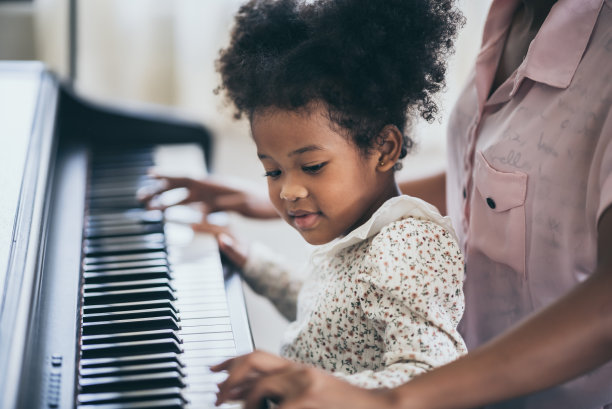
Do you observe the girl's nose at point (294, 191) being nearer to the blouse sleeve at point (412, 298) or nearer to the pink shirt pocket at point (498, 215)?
the blouse sleeve at point (412, 298)

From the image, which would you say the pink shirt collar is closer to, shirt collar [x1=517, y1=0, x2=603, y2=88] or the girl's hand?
shirt collar [x1=517, y1=0, x2=603, y2=88]

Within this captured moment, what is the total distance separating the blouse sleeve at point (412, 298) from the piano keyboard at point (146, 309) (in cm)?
21

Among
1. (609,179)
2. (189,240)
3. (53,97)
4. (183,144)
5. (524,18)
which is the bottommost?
(609,179)

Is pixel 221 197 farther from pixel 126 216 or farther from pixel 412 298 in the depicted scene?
pixel 412 298

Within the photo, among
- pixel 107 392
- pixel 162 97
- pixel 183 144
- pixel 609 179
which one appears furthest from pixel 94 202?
pixel 162 97

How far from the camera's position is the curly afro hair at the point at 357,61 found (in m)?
1.05

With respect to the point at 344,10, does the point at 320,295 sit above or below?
below

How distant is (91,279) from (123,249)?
0.14m

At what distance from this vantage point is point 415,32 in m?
1.08

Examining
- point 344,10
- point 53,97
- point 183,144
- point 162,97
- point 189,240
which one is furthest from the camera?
point 162,97

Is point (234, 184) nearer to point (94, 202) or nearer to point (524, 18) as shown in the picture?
point (94, 202)

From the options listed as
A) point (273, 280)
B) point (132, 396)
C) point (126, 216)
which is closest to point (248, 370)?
point (132, 396)

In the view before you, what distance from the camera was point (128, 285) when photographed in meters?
1.21

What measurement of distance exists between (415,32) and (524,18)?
0.26 metres
